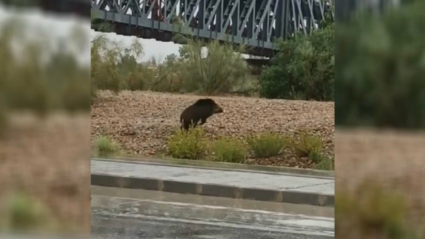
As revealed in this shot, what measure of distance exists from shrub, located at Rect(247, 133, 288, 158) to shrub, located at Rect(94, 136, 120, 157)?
2.13m

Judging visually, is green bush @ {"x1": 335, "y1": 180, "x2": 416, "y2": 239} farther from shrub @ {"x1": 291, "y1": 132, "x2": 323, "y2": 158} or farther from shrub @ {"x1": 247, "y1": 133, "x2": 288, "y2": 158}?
shrub @ {"x1": 247, "y1": 133, "x2": 288, "y2": 158}

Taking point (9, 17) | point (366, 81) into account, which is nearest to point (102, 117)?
point (9, 17)

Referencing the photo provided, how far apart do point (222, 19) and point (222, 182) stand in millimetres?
3898

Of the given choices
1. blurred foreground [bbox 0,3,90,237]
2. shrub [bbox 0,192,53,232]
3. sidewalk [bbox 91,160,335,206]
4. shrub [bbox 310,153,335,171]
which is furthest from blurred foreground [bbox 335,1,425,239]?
shrub [bbox 310,153,335,171]

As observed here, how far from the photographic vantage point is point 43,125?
4.57m

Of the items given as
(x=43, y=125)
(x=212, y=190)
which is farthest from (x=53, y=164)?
(x=212, y=190)

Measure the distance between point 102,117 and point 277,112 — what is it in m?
2.70

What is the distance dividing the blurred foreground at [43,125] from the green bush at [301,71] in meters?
7.81

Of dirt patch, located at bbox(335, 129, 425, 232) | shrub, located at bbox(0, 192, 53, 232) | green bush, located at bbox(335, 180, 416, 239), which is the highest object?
dirt patch, located at bbox(335, 129, 425, 232)

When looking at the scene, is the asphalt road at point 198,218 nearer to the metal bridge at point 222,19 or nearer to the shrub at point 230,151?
the shrub at point 230,151

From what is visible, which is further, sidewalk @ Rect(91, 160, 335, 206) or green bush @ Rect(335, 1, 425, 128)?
sidewalk @ Rect(91, 160, 335, 206)

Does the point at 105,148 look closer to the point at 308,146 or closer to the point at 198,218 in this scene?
the point at 308,146

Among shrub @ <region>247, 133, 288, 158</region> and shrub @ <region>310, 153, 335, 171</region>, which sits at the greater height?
shrub @ <region>247, 133, 288, 158</region>

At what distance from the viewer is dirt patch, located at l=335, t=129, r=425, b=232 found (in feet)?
11.8
